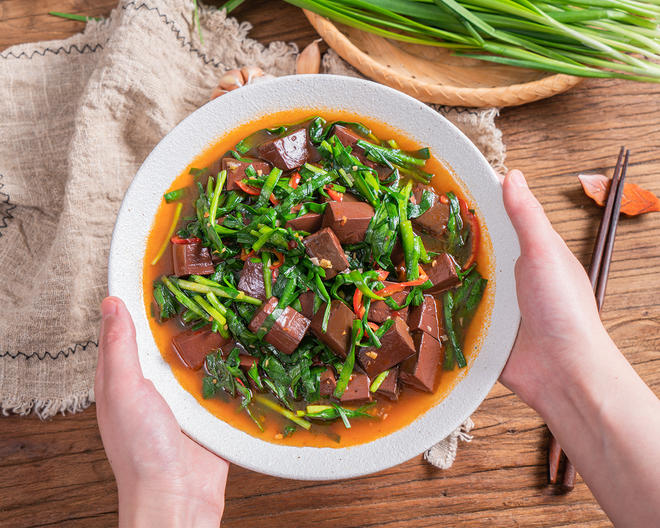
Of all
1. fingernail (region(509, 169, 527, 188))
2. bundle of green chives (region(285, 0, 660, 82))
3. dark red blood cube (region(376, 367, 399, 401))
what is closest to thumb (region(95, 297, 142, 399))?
dark red blood cube (region(376, 367, 399, 401))

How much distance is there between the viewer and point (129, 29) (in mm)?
3182

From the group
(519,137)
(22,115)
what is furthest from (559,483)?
(22,115)

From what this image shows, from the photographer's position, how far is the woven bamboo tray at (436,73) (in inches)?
123

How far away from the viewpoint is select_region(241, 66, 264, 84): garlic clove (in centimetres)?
323

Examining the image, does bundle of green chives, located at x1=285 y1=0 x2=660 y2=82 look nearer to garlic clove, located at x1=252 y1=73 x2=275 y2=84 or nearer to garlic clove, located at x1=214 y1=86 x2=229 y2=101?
garlic clove, located at x1=252 y1=73 x2=275 y2=84

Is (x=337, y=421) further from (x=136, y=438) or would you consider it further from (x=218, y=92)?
(x=218, y=92)

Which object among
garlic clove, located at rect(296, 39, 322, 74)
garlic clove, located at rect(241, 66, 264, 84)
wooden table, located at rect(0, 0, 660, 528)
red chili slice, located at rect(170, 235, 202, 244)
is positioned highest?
garlic clove, located at rect(296, 39, 322, 74)

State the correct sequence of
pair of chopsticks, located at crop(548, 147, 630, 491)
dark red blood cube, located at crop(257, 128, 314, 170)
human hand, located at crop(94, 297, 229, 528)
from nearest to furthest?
human hand, located at crop(94, 297, 229, 528) < dark red blood cube, located at crop(257, 128, 314, 170) < pair of chopsticks, located at crop(548, 147, 630, 491)

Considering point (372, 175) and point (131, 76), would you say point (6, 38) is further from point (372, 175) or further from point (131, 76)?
point (372, 175)

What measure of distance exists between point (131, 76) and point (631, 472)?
3494 mm

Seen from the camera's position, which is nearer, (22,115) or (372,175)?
(372,175)

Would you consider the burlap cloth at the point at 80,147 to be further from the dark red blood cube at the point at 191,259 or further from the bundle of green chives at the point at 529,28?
the dark red blood cube at the point at 191,259

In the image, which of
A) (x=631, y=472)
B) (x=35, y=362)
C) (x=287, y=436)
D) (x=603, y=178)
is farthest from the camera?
(x=603, y=178)

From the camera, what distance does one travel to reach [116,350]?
2355 millimetres
